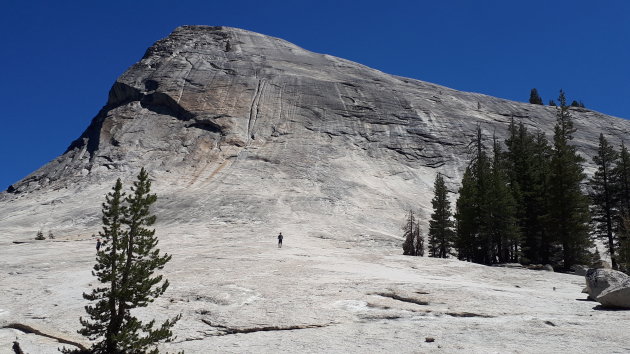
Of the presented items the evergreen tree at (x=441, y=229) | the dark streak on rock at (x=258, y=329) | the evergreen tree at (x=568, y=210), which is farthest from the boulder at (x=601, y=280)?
the evergreen tree at (x=441, y=229)

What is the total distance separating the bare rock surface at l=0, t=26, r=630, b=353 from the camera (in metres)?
14.3

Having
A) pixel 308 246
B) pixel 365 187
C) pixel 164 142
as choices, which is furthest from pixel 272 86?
pixel 308 246

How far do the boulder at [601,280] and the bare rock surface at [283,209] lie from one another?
0.99m

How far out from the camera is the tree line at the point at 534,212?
3616 cm

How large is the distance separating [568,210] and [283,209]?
2325cm

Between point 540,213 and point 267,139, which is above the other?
point 267,139

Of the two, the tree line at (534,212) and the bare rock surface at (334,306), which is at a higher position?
the tree line at (534,212)

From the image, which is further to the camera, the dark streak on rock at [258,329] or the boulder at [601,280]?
the boulder at [601,280]

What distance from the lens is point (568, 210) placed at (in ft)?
119

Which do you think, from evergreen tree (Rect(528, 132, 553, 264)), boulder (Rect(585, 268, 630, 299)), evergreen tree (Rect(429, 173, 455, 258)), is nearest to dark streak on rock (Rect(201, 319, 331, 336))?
boulder (Rect(585, 268, 630, 299))

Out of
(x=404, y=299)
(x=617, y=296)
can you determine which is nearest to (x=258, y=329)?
(x=404, y=299)

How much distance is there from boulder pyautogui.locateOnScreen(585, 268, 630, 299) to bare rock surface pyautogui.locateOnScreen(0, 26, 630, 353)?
0.99 meters

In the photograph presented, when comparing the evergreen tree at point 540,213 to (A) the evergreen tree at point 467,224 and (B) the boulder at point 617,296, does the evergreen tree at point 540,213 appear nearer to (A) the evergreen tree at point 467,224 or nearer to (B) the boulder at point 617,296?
(A) the evergreen tree at point 467,224

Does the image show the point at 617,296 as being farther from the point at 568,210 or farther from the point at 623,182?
the point at 623,182
